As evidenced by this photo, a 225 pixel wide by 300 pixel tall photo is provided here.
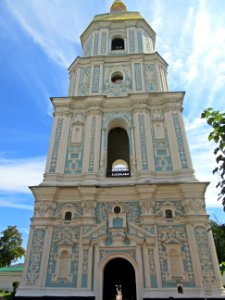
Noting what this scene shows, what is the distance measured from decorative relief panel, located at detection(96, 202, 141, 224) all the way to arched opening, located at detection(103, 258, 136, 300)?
181 centimetres

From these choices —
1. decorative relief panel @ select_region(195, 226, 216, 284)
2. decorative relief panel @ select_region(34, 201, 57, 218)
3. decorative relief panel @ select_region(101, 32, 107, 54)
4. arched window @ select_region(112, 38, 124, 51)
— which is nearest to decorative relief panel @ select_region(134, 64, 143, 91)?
decorative relief panel @ select_region(101, 32, 107, 54)

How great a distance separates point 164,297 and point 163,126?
868cm

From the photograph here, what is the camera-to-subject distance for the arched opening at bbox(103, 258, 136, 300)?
1106cm

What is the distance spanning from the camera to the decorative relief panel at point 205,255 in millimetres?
9820

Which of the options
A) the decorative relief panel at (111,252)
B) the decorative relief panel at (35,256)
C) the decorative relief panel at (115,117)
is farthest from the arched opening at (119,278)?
the decorative relief panel at (115,117)

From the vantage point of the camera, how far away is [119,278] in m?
11.4

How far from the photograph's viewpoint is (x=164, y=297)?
9.53 m

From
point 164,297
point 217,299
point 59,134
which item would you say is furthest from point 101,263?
point 59,134

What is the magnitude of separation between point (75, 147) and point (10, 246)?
21560 mm

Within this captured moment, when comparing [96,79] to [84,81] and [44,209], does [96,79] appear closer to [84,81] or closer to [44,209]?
[84,81]

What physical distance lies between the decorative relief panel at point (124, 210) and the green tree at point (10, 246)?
21915mm

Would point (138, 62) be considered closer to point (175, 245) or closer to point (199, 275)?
point (175, 245)

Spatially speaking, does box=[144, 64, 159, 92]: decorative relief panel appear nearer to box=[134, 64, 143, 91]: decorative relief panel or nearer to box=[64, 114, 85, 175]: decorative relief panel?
box=[134, 64, 143, 91]: decorative relief panel

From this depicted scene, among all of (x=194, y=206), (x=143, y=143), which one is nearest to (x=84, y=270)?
(x=194, y=206)
